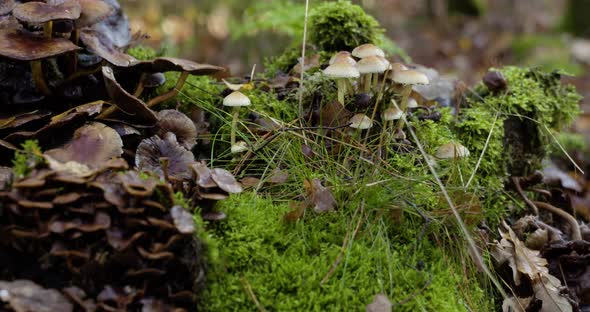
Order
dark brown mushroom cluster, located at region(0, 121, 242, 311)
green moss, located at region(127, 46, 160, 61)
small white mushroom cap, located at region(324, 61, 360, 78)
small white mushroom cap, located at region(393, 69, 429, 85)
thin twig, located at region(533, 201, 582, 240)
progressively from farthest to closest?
1. green moss, located at region(127, 46, 160, 61)
2. thin twig, located at region(533, 201, 582, 240)
3. small white mushroom cap, located at region(393, 69, 429, 85)
4. small white mushroom cap, located at region(324, 61, 360, 78)
5. dark brown mushroom cluster, located at region(0, 121, 242, 311)

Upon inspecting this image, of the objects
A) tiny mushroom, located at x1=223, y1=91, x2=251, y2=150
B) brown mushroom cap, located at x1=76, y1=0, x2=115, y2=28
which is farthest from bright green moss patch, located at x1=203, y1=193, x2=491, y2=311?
brown mushroom cap, located at x1=76, y1=0, x2=115, y2=28

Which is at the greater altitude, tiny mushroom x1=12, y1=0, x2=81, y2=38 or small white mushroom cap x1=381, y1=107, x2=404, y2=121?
tiny mushroom x1=12, y1=0, x2=81, y2=38

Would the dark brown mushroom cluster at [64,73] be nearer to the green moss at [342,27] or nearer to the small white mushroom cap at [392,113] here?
the small white mushroom cap at [392,113]

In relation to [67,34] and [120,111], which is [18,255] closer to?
[120,111]

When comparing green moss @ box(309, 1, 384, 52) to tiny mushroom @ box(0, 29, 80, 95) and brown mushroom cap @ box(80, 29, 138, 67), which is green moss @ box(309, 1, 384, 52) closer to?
brown mushroom cap @ box(80, 29, 138, 67)

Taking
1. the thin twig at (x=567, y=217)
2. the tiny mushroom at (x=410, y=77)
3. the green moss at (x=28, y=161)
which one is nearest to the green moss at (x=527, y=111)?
the thin twig at (x=567, y=217)

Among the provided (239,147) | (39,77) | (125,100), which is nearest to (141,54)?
(39,77)
